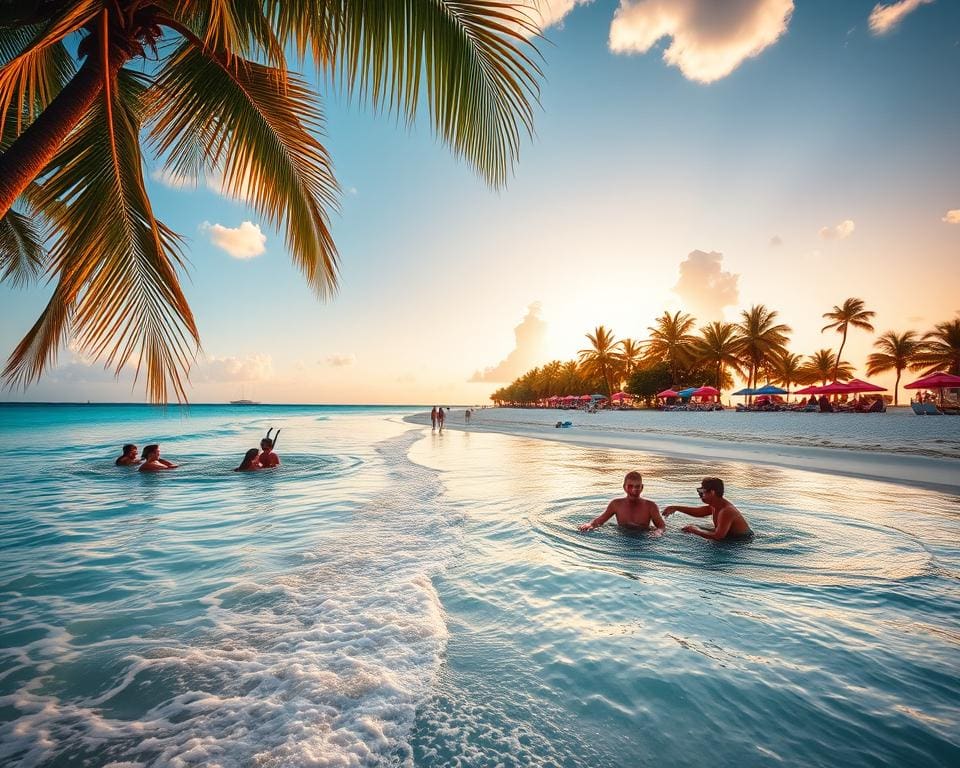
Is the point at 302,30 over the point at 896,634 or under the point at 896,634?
over

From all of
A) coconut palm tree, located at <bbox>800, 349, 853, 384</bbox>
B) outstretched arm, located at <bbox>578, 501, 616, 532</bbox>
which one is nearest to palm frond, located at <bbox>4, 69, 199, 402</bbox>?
outstretched arm, located at <bbox>578, 501, 616, 532</bbox>

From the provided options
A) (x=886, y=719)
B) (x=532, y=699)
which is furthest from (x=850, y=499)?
(x=532, y=699)

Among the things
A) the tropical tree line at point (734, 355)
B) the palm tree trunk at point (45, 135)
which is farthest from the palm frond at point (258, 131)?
the tropical tree line at point (734, 355)

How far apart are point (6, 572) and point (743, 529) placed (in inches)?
373

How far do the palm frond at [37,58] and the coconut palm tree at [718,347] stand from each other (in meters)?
49.2

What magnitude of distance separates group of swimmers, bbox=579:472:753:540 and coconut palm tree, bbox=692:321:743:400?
143 ft

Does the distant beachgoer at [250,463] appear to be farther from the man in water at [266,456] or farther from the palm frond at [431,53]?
the palm frond at [431,53]

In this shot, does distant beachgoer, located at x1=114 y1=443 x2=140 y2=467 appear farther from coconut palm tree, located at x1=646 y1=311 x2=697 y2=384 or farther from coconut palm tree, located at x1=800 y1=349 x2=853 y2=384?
coconut palm tree, located at x1=800 y1=349 x2=853 y2=384

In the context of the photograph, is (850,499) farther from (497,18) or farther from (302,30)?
(302,30)

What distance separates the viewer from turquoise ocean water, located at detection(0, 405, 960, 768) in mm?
2174

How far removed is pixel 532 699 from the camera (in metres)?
2.49

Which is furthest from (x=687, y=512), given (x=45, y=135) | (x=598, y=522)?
(x=45, y=135)

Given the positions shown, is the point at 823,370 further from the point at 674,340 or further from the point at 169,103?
the point at 169,103

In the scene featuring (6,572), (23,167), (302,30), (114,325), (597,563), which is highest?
(302,30)
